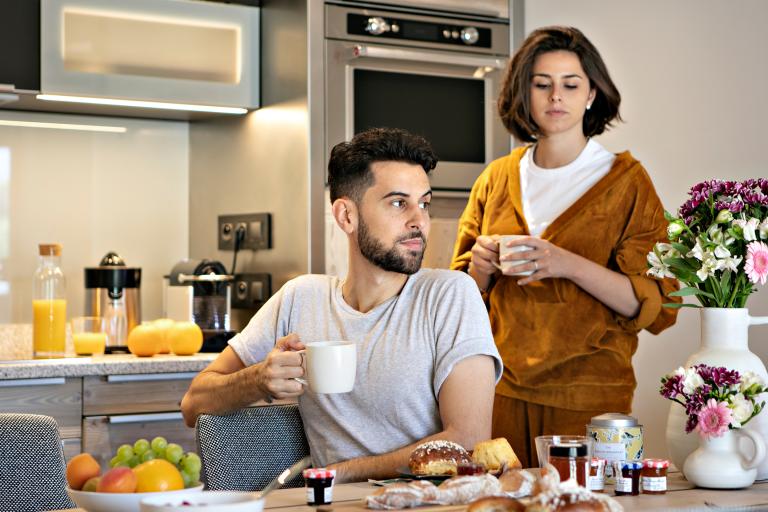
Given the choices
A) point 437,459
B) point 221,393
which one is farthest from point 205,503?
point 221,393

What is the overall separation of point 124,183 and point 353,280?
5.74ft

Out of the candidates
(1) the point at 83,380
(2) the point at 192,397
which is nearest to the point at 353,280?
(2) the point at 192,397

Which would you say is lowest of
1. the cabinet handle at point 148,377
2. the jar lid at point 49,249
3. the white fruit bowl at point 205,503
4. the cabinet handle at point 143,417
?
the cabinet handle at point 143,417

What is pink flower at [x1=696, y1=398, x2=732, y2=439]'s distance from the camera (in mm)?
1619

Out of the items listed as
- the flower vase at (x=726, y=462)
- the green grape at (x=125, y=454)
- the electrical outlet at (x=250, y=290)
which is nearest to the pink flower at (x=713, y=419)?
the flower vase at (x=726, y=462)

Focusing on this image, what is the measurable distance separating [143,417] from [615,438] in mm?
1696

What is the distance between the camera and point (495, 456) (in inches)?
63.9

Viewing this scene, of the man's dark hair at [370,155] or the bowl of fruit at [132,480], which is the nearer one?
the bowl of fruit at [132,480]

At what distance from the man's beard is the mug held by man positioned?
379mm

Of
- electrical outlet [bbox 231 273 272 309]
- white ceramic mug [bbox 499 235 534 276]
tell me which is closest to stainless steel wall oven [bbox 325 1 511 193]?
electrical outlet [bbox 231 273 272 309]

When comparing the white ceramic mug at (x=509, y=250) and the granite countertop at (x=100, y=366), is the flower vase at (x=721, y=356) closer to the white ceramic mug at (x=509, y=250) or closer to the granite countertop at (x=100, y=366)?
the white ceramic mug at (x=509, y=250)

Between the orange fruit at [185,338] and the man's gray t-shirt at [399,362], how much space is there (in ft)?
3.79

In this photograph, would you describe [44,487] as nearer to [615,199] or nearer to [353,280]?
[353,280]

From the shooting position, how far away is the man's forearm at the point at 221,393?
78.7 inches
